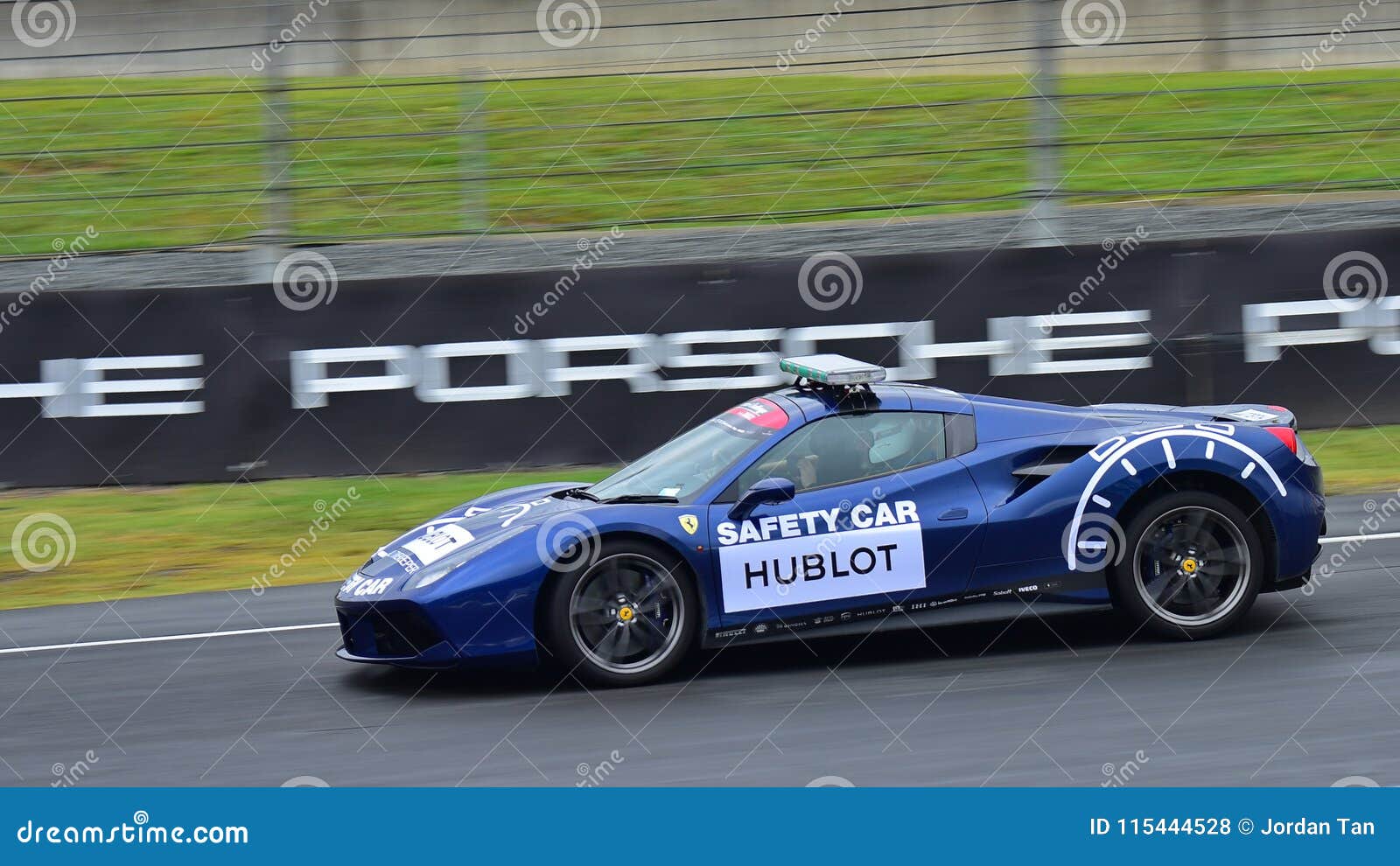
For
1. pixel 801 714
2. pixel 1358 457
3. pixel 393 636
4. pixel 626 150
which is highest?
pixel 626 150

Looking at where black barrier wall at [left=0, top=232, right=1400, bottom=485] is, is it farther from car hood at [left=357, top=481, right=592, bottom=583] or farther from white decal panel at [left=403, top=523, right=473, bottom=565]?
white decal panel at [left=403, top=523, right=473, bottom=565]

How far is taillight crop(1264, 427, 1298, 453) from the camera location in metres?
7.12

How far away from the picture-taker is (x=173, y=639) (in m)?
8.19

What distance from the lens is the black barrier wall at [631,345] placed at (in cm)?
1105

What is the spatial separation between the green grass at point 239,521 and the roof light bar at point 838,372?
3.61 m

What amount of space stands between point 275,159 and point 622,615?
6081mm

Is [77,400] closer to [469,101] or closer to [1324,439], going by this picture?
[469,101]

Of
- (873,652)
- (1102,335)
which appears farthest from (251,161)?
(873,652)

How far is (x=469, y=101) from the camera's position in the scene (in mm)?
12148

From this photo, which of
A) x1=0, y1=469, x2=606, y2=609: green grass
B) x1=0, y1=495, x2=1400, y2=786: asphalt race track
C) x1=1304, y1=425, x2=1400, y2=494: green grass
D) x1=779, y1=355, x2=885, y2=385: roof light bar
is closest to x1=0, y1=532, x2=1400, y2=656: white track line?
x1=0, y1=495, x2=1400, y2=786: asphalt race track

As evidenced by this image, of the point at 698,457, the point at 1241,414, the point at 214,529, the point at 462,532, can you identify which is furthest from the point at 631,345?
the point at 1241,414

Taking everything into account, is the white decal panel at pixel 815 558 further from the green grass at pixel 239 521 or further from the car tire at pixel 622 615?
the green grass at pixel 239 521

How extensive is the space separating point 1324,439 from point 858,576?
6.01 metres

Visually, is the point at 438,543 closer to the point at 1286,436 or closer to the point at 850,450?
the point at 850,450
